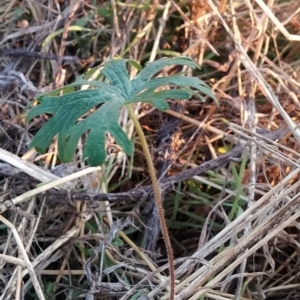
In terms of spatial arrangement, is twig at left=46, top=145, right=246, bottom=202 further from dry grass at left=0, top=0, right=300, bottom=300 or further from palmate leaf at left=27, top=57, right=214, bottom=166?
palmate leaf at left=27, top=57, right=214, bottom=166

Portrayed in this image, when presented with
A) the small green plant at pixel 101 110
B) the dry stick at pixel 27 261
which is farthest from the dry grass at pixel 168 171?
the small green plant at pixel 101 110

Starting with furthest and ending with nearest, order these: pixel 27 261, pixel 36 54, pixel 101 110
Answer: pixel 36 54 < pixel 27 261 < pixel 101 110

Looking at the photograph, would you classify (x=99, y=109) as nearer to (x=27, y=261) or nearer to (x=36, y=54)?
(x=27, y=261)

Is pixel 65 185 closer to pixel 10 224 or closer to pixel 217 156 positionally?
pixel 10 224

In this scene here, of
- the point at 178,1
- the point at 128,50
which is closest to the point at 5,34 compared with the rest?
the point at 128,50

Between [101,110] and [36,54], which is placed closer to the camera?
[101,110]

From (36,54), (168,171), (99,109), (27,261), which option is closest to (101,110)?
(99,109)

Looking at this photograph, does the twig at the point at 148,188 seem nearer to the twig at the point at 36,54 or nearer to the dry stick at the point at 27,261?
the dry stick at the point at 27,261
